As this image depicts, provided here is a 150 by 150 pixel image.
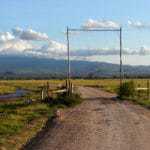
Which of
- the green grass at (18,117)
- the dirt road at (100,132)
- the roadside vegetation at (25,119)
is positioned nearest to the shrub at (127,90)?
the roadside vegetation at (25,119)

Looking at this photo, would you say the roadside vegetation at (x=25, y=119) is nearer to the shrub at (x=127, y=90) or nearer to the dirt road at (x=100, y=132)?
the dirt road at (x=100, y=132)

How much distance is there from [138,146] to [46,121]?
9423mm

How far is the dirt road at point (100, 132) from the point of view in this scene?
58.9 ft

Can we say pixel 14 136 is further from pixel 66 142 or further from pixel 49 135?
pixel 66 142

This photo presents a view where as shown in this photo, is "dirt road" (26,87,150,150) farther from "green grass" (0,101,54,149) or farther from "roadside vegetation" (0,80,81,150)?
"green grass" (0,101,54,149)

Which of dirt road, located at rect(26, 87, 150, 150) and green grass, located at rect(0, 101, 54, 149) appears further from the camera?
green grass, located at rect(0, 101, 54, 149)

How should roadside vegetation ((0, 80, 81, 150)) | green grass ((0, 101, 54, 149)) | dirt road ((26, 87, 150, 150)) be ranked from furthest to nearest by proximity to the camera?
green grass ((0, 101, 54, 149))
roadside vegetation ((0, 80, 81, 150))
dirt road ((26, 87, 150, 150))

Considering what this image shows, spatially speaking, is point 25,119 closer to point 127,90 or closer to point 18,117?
point 18,117

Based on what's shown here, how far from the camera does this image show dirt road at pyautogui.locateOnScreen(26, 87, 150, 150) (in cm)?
1794

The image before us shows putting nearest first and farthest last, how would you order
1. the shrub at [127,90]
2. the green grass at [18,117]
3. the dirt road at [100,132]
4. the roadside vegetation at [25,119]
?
the dirt road at [100,132] < the roadside vegetation at [25,119] < the green grass at [18,117] < the shrub at [127,90]

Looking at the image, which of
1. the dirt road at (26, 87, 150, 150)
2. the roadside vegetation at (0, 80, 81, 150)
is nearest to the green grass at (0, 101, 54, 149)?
the roadside vegetation at (0, 80, 81, 150)

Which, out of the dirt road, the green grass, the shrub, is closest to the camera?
the dirt road

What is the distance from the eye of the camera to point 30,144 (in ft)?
61.0

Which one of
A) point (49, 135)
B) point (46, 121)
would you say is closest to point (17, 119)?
point (46, 121)
